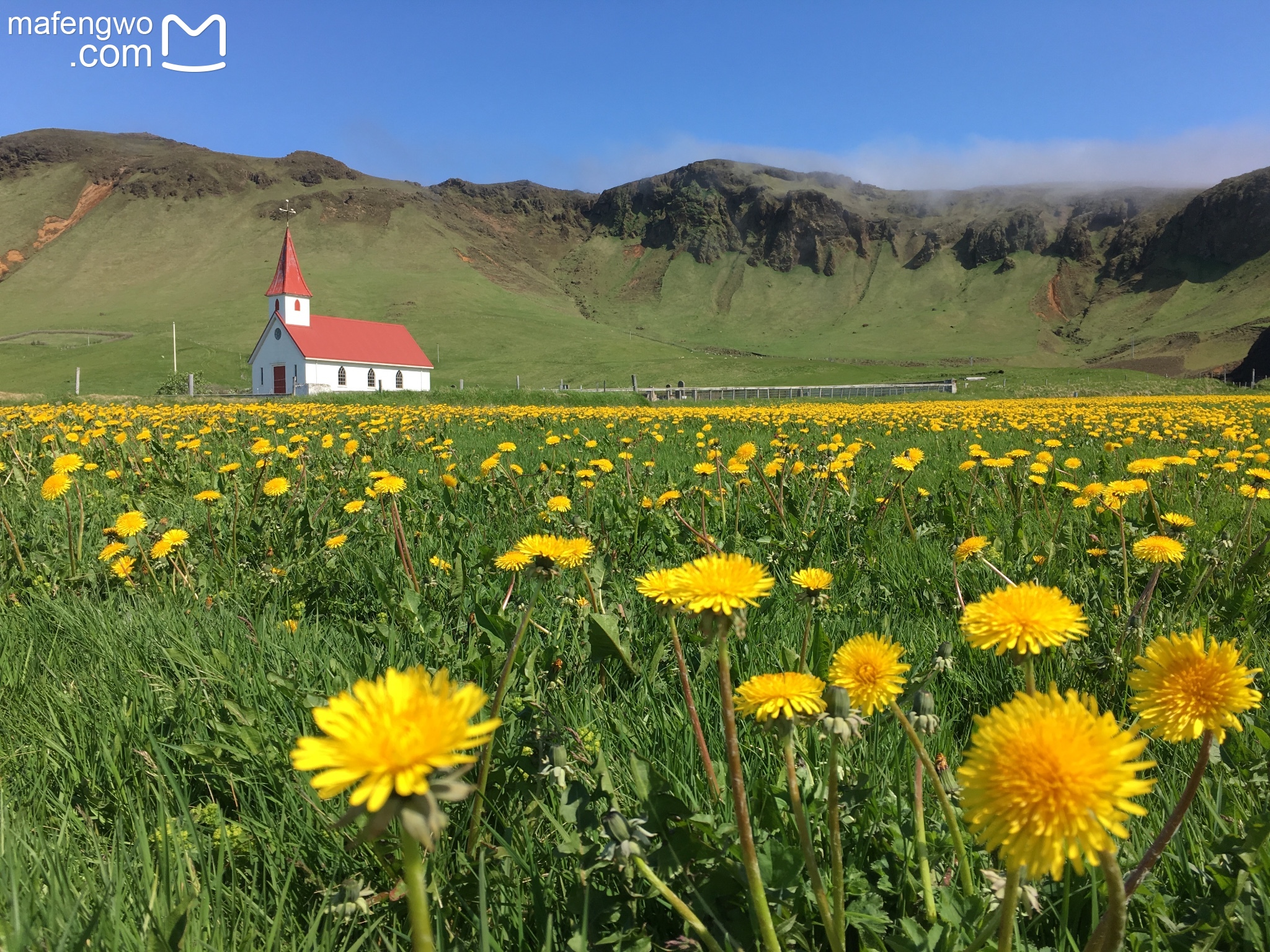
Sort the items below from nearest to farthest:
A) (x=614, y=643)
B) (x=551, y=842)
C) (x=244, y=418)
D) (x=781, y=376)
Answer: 1. (x=551, y=842)
2. (x=614, y=643)
3. (x=244, y=418)
4. (x=781, y=376)

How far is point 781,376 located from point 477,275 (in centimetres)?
8769

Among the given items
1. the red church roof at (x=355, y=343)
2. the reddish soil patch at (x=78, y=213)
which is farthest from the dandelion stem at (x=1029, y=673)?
the reddish soil patch at (x=78, y=213)

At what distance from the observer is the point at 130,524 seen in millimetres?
2834

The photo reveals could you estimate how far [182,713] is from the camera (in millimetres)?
1840

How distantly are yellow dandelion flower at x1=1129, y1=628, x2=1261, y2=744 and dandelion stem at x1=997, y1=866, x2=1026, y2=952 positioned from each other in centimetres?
27

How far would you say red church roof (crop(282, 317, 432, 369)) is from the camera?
60.8 m

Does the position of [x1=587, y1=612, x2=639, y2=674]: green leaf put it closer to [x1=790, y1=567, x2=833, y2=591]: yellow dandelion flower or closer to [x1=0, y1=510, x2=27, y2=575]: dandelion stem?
[x1=790, y1=567, x2=833, y2=591]: yellow dandelion flower

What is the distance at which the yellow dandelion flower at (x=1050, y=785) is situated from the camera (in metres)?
0.62

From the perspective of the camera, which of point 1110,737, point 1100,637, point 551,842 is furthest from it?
point 1100,637

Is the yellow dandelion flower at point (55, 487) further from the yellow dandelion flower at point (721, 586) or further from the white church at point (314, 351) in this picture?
the white church at point (314, 351)

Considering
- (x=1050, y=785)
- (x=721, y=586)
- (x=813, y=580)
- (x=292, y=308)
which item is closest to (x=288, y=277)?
(x=292, y=308)

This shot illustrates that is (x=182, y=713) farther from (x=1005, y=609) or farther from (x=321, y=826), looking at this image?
(x=1005, y=609)

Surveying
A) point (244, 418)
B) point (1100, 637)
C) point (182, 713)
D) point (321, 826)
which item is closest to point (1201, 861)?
point (1100, 637)

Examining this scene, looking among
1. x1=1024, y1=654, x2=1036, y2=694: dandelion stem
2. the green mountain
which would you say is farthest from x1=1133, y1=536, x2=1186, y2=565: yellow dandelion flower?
the green mountain
